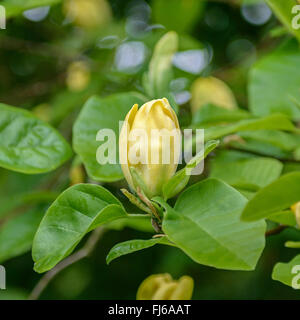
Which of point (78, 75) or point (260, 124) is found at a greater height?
point (260, 124)

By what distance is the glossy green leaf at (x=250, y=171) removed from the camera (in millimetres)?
874

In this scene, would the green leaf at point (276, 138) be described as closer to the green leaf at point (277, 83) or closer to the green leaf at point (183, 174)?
the green leaf at point (277, 83)

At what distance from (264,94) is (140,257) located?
35.4 inches

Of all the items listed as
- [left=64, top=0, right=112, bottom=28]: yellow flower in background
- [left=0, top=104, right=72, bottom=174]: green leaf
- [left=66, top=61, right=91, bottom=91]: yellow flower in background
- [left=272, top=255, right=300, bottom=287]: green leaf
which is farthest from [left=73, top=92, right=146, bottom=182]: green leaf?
[left=64, top=0, right=112, bottom=28]: yellow flower in background

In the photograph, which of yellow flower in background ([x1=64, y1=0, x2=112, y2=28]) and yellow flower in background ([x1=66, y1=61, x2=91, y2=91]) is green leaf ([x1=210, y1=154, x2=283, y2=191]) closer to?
yellow flower in background ([x1=66, y1=61, x2=91, y2=91])

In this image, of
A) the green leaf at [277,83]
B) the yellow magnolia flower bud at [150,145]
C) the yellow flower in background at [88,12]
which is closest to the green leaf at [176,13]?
the yellow flower in background at [88,12]

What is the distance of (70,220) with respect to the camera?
0.59 meters

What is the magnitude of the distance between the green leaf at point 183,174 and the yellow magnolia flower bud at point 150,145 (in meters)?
0.01

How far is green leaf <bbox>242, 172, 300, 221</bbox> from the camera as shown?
483mm

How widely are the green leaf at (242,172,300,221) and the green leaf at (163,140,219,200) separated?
0.35ft

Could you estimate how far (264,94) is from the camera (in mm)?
976

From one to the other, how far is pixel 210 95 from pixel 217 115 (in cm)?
35

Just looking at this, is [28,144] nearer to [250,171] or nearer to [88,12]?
[250,171]

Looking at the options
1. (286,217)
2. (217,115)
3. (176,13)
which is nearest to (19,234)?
(217,115)
